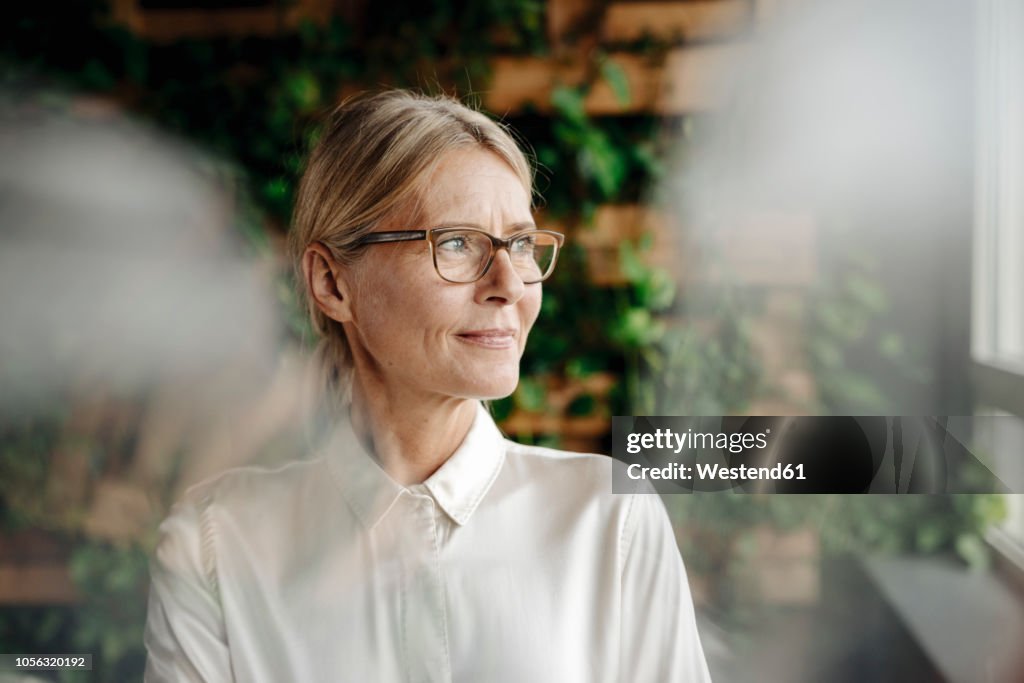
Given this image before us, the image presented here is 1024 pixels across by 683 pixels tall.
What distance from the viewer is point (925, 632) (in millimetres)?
1023

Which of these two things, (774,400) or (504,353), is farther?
(774,400)

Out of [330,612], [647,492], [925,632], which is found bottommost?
[925,632]

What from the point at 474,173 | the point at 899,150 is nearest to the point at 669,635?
the point at 474,173

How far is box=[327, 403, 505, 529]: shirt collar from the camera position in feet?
2.93

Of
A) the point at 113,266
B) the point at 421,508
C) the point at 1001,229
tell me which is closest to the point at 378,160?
the point at 421,508

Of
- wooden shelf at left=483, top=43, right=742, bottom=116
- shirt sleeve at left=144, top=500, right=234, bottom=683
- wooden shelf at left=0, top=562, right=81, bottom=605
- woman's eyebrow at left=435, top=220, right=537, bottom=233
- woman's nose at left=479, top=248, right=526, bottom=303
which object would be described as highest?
wooden shelf at left=483, top=43, right=742, bottom=116

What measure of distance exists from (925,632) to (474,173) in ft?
2.74

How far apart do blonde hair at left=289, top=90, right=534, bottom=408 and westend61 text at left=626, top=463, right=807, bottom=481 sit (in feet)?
1.38

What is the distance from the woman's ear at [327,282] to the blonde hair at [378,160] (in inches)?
0.5

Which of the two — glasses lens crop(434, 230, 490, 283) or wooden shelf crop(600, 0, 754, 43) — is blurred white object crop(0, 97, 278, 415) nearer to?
glasses lens crop(434, 230, 490, 283)

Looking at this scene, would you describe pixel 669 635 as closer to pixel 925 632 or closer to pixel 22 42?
pixel 925 632

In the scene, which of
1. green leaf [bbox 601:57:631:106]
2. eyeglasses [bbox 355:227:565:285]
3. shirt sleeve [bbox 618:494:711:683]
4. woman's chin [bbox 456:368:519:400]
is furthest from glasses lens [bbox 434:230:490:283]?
green leaf [bbox 601:57:631:106]

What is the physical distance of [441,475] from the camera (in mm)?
889

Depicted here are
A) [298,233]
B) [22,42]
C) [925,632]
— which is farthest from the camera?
[22,42]
